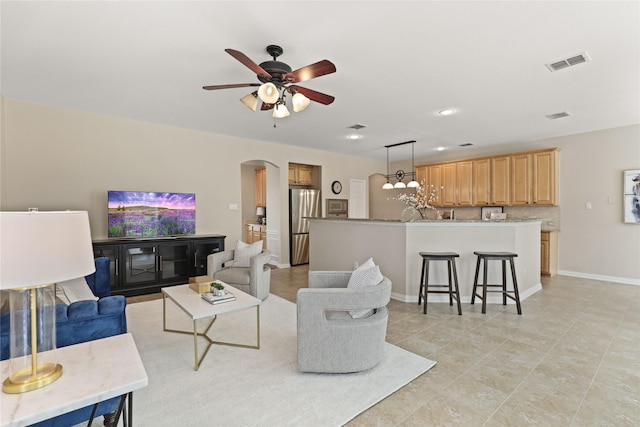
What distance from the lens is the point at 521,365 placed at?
2.52 meters

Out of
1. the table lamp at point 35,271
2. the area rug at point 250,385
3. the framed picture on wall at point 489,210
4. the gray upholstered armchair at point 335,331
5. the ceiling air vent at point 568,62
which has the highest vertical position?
the ceiling air vent at point 568,62

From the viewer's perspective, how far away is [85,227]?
1232 millimetres

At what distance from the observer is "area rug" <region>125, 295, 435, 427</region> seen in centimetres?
189

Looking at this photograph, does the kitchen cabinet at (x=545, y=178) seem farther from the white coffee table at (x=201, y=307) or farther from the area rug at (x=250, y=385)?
the white coffee table at (x=201, y=307)

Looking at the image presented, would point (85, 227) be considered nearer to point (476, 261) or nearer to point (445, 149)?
point (476, 261)

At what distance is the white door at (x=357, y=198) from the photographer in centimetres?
818

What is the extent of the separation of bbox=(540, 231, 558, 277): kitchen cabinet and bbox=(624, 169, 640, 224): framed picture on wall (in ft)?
3.57

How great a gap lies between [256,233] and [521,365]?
21.3ft

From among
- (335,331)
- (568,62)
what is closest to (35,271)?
(335,331)

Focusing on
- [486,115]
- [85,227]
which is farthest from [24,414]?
[486,115]

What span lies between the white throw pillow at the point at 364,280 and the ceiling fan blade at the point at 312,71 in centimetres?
161

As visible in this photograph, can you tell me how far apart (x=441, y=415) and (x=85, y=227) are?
2.19 meters

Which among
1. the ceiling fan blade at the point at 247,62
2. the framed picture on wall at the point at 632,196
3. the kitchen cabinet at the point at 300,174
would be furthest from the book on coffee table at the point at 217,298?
the framed picture on wall at the point at 632,196

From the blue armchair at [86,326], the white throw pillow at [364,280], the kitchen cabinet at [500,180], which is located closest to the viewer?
the blue armchair at [86,326]
